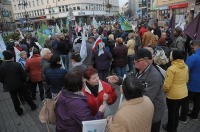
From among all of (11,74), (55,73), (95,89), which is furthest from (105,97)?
(11,74)

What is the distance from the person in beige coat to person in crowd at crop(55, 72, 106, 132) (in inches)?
13.4

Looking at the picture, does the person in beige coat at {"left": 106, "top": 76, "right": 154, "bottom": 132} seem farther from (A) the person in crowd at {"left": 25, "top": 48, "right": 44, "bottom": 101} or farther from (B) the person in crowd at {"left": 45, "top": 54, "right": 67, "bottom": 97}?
(A) the person in crowd at {"left": 25, "top": 48, "right": 44, "bottom": 101}

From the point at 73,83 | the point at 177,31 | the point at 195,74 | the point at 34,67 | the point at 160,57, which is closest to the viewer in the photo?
the point at 73,83

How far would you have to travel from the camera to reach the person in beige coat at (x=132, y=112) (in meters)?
1.93

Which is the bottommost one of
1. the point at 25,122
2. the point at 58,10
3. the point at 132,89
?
the point at 25,122

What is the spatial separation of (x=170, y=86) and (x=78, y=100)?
2055mm

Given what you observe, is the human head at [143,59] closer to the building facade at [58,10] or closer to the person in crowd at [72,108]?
the person in crowd at [72,108]

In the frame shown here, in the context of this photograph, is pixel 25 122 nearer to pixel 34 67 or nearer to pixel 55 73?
pixel 34 67

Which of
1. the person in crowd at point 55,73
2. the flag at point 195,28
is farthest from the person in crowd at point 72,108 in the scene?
the flag at point 195,28

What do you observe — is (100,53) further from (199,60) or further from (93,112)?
(93,112)

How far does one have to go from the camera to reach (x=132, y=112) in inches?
77.5

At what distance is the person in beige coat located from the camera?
1.93m

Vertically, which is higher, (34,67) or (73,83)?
(73,83)

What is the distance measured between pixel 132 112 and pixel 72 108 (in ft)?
2.47
